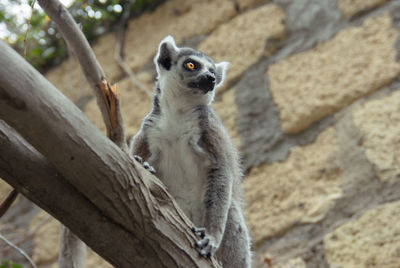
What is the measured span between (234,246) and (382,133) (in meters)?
1.38

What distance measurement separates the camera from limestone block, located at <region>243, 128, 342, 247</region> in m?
3.38

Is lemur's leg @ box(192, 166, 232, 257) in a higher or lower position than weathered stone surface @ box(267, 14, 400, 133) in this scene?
higher

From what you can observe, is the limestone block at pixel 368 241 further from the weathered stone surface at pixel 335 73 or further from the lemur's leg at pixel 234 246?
the weathered stone surface at pixel 335 73

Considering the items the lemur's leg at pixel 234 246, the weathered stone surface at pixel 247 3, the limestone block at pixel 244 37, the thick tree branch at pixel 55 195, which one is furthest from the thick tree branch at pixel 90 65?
the weathered stone surface at pixel 247 3

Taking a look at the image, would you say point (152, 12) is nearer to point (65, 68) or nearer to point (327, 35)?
→ point (65, 68)

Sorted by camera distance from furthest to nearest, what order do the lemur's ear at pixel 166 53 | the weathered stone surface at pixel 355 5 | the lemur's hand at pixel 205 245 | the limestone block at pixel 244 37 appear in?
the limestone block at pixel 244 37 → the weathered stone surface at pixel 355 5 → the lemur's ear at pixel 166 53 → the lemur's hand at pixel 205 245

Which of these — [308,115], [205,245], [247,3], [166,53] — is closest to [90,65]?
[205,245]

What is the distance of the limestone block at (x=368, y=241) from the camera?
2932 mm

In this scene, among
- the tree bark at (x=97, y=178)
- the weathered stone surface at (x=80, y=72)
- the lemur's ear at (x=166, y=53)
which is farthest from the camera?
the weathered stone surface at (x=80, y=72)

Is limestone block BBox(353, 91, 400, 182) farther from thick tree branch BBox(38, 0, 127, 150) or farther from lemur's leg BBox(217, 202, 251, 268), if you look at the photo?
thick tree branch BBox(38, 0, 127, 150)

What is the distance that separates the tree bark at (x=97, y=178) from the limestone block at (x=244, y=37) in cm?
252

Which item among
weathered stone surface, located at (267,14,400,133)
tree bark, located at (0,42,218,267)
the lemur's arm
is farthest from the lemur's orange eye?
tree bark, located at (0,42,218,267)

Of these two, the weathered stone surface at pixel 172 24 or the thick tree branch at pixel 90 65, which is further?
the weathered stone surface at pixel 172 24

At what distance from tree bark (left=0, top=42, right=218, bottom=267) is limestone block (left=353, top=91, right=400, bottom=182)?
66.0 inches
